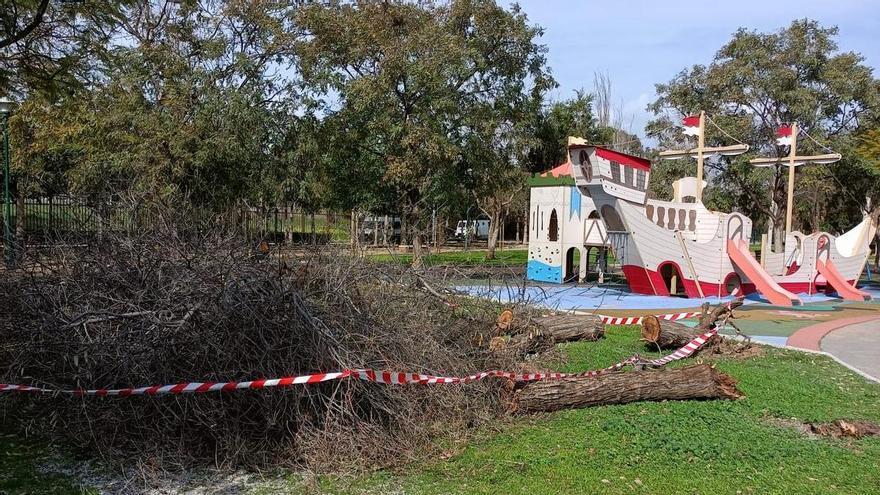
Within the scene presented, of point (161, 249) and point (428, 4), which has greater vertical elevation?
point (428, 4)

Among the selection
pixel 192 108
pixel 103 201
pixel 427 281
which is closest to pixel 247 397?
pixel 427 281

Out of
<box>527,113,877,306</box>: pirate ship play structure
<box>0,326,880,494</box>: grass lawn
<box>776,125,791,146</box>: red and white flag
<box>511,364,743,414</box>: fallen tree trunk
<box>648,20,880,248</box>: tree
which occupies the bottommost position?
<box>0,326,880,494</box>: grass lawn

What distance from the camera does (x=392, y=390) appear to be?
207 inches

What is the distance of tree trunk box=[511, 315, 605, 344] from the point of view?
9.30 metres

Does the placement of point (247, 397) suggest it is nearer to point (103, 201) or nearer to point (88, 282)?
point (88, 282)

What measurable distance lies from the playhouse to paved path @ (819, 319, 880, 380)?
768 cm

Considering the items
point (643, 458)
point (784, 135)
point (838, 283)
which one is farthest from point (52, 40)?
point (838, 283)

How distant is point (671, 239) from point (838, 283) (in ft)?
20.1

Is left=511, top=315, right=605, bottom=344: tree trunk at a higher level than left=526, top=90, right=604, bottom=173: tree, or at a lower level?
lower

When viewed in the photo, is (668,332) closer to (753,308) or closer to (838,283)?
(753,308)

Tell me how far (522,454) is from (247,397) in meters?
2.14

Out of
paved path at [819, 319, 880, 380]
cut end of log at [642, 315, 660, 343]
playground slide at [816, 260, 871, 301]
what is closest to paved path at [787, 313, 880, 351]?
paved path at [819, 319, 880, 380]

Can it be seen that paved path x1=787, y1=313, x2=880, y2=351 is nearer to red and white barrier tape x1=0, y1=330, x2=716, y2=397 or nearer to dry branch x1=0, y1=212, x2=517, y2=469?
dry branch x1=0, y1=212, x2=517, y2=469

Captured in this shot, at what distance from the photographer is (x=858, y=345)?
1070cm
